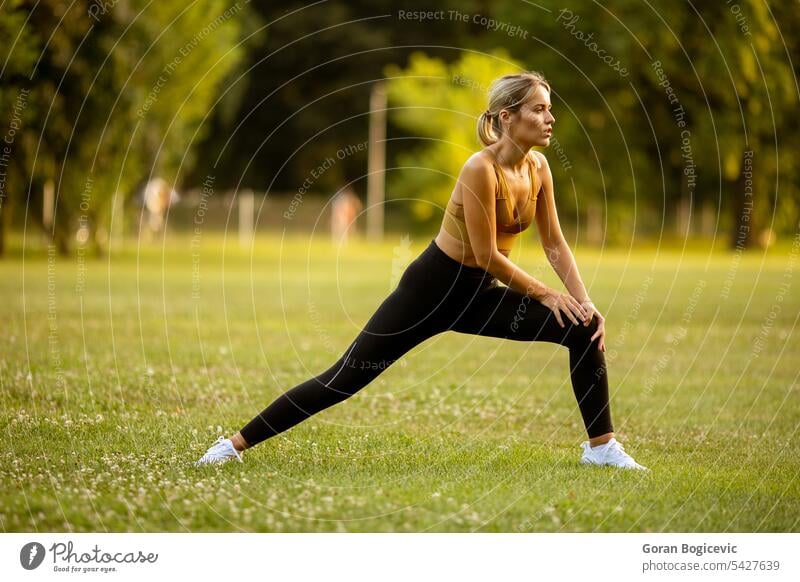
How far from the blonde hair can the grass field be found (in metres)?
2.27

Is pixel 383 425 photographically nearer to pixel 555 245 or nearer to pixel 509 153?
pixel 555 245

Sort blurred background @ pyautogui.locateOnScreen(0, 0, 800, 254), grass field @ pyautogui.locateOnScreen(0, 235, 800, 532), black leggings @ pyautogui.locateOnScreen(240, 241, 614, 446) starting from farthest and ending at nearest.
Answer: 1. blurred background @ pyautogui.locateOnScreen(0, 0, 800, 254)
2. black leggings @ pyautogui.locateOnScreen(240, 241, 614, 446)
3. grass field @ pyautogui.locateOnScreen(0, 235, 800, 532)

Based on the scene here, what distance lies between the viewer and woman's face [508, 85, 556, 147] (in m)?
7.38

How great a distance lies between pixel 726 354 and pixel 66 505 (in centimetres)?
1012

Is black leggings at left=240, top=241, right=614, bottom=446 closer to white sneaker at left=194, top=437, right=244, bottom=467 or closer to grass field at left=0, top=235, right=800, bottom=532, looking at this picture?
white sneaker at left=194, top=437, right=244, bottom=467

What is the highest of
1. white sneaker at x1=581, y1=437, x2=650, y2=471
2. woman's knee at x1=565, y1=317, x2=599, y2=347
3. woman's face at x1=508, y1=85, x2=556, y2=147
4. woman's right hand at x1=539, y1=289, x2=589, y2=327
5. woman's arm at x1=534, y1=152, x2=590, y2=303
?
woman's face at x1=508, y1=85, x2=556, y2=147

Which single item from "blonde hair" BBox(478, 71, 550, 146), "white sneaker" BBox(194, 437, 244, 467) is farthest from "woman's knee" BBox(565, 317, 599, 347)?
"white sneaker" BBox(194, 437, 244, 467)

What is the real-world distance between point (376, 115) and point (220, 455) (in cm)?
6003

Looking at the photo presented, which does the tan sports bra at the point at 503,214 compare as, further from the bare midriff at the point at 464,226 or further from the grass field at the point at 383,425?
the grass field at the point at 383,425

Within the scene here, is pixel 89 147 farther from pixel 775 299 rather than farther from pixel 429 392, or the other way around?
pixel 429 392

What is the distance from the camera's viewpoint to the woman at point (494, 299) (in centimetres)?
743

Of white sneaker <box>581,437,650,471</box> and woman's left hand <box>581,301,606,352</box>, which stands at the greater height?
woman's left hand <box>581,301,606,352</box>

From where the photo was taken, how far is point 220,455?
7.72 m
